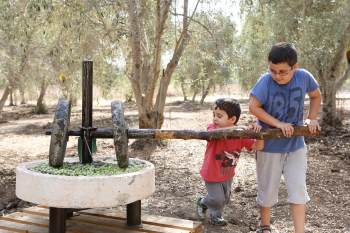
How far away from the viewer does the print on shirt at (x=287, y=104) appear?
3.51 metres

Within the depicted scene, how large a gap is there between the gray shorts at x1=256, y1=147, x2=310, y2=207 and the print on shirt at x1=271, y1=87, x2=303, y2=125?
0.86ft

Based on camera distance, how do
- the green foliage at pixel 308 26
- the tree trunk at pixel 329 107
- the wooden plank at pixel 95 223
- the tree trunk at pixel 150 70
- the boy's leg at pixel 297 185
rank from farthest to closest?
the tree trunk at pixel 329 107, the green foliage at pixel 308 26, the tree trunk at pixel 150 70, the boy's leg at pixel 297 185, the wooden plank at pixel 95 223

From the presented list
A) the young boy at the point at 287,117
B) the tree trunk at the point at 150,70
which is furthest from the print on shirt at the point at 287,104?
the tree trunk at the point at 150,70

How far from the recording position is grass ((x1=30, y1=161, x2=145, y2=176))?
10.4 feet

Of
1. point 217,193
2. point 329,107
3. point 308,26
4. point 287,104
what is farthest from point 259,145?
point 329,107

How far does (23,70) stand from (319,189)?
9.45 meters

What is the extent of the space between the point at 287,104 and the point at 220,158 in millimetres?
876

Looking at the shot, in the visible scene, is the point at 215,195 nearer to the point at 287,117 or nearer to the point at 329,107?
the point at 287,117

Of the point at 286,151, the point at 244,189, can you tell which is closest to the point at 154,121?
the point at 244,189

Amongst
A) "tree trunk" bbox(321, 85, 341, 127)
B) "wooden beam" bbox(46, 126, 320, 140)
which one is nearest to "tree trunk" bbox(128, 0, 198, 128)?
"tree trunk" bbox(321, 85, 341, 127)

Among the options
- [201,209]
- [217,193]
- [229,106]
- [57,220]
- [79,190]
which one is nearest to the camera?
[79,190]

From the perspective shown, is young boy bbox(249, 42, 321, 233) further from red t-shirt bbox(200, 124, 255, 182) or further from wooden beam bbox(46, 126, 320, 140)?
red t-shirt bbox(200, 124, 255, 182)

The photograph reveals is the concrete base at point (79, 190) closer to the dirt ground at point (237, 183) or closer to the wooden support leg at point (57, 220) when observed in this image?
the wooden support leg at point (57, 220)

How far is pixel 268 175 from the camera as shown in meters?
3.67
